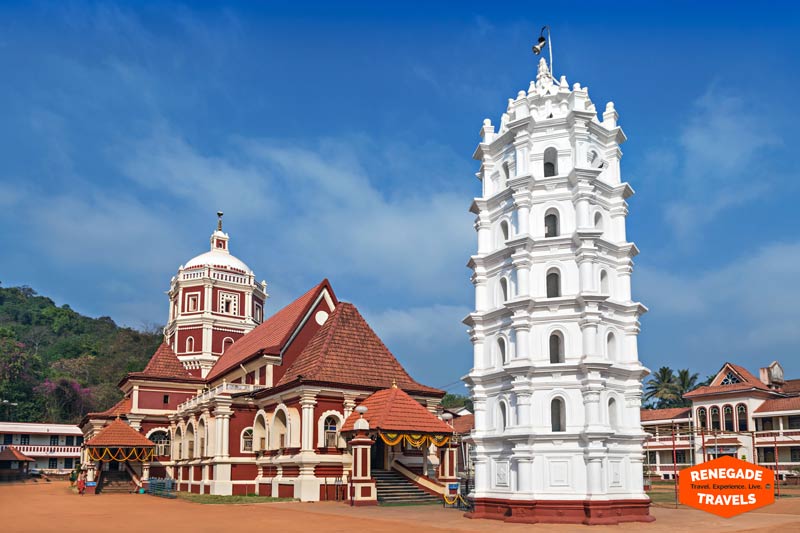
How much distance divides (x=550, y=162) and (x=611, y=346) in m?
6.63

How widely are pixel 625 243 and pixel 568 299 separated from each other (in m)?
3.40

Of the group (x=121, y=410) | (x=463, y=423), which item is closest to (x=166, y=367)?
(x=121, y=410)

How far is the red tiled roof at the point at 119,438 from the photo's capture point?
40031 millimetres

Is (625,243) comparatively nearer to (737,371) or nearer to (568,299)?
(568,299)

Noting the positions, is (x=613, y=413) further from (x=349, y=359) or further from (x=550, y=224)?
(x=349, y=359)

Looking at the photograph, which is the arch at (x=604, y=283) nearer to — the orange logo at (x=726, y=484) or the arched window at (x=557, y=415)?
the arched window at (x=557, y=415)

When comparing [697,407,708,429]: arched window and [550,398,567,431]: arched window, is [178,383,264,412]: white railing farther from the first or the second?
[697,407,708,429]: arched window

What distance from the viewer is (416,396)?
3522 cm

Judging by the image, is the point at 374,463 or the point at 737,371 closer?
the point at 374,463

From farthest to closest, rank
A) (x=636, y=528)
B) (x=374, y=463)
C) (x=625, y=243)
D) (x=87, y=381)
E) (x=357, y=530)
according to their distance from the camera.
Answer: (x=87, y=381), (x=374, y=463), (x=625, y=243), (x=636, y=528), (x=357, y=530)

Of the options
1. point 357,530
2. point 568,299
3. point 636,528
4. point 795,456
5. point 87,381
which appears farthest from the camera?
point 87,381

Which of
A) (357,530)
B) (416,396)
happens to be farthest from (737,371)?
(357,530)

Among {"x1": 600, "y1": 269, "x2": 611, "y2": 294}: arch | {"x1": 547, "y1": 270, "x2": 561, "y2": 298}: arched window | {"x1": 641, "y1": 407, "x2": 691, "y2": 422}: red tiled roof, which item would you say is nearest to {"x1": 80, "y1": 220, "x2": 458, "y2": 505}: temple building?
{"x1": 547, "y1": 270, "x2": 561, "y2": 298}: arched window

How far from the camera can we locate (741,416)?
5431 cm
